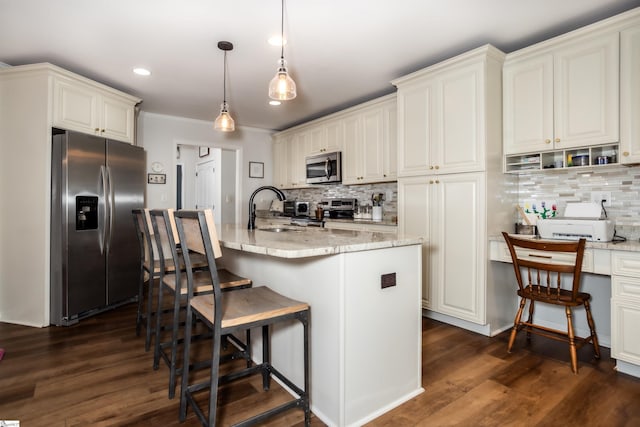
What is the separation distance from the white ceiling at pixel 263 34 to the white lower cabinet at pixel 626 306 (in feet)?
5.44

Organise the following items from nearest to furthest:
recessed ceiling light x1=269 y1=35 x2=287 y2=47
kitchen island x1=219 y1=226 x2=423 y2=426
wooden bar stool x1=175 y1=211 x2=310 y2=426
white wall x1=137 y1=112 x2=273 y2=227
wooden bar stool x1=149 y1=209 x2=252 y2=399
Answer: wooden bar stool x1=175 y1=211 x2=310 y2=426 < kitchen island x1=219 y1=226 x2=423 y2=426 < wooden bar stool x1=149 y1=209 x2=252 y2=399 < recessed ceiling light x1=269 y1=35 x2=287 y2=47 < white wall x1=137 y1=112 x2=273 y2=227

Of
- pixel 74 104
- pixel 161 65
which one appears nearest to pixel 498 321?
pixel 161 65

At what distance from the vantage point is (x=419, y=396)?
191 centimetres

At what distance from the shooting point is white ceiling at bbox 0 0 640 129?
227 centimetres

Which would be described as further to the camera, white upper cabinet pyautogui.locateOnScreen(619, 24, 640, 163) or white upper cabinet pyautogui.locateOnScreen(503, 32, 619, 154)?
white upper cabinet pyautogui.locateOnScreen(503, 32, 619, 154)

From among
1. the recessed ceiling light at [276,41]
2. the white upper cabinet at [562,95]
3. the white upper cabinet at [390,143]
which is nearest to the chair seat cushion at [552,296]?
the white upper cabinet at [562,95]

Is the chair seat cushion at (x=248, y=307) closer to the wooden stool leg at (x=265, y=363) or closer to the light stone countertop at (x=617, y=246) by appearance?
the wooden stool leg at (x=265, y=363)

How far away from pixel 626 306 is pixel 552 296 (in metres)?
0.37

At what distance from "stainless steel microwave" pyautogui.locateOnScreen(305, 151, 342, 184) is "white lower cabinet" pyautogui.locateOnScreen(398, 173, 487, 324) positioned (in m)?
1.41

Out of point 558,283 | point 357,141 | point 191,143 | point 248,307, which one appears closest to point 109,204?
point 191,143

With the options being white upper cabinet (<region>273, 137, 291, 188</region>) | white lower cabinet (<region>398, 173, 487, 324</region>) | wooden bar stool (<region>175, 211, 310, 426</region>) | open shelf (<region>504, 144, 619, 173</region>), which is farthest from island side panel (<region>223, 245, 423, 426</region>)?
white upper cabinet (<region>273, 137, 291, 188</region>)

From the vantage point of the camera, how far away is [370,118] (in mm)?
4180

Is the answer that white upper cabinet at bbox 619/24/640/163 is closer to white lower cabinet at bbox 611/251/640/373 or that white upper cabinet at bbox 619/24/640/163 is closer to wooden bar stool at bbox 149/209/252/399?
white lower cabinet at bbox 611/251/640/373

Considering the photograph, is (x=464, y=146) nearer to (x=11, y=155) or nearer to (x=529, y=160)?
(x=529, y=160)
